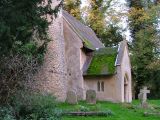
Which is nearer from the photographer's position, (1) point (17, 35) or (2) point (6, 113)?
(2) point (6, 113)

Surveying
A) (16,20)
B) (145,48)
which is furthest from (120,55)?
(16,20)

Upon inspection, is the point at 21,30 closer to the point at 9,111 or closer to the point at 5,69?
the point at 5,69

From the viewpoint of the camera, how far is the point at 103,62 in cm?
3219

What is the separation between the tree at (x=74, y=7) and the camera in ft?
158

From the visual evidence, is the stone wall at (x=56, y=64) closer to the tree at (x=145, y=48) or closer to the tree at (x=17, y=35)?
the tree at (x=17, y=35)

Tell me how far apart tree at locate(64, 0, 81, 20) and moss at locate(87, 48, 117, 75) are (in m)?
15.3

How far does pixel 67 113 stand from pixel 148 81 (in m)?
28.7

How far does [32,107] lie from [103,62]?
18628 mm

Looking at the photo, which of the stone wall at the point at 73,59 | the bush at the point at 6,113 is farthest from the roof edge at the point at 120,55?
the bush at the point at 6,113

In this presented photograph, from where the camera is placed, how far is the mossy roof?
103ft

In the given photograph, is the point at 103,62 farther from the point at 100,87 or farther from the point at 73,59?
the point at 73,59

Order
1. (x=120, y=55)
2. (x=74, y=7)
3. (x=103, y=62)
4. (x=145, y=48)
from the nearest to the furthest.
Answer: (x=103, y=62) < (x=120, y=55) < (x=145, y=48) < (x=74, y=7)

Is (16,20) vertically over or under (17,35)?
over

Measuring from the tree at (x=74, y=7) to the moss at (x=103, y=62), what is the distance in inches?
601
